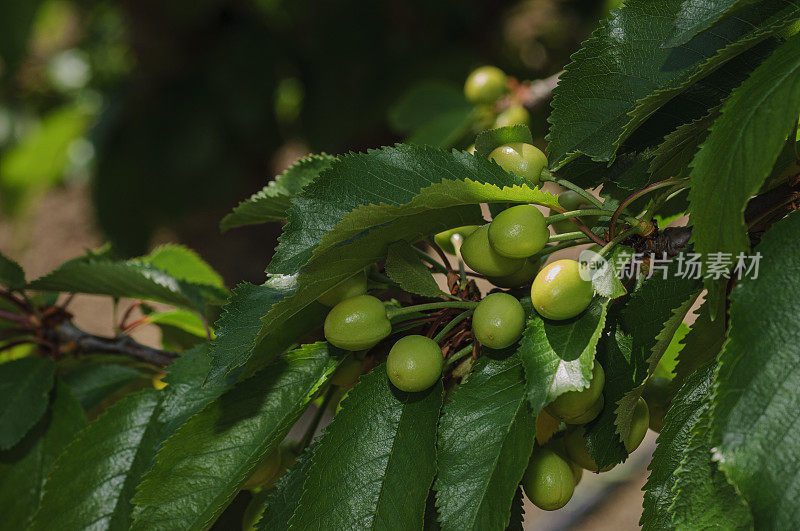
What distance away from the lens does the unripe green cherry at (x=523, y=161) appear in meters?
0.52

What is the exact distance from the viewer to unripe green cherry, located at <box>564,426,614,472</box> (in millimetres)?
546

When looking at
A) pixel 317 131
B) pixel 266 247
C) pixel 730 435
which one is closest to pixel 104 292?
pixel 730 435

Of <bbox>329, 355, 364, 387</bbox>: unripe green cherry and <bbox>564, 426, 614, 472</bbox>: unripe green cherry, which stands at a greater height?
<bbox>329, 355, 364, 387</bbox>: unripe green cherry

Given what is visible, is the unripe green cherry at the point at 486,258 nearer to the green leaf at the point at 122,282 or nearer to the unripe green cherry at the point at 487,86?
the green leaf at the point at 122,282

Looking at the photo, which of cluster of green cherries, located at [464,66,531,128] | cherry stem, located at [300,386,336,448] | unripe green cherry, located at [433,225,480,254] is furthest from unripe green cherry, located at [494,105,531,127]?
cherry stem, located at [300,386,336,448]

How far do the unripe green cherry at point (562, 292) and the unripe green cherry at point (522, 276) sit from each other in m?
0.06

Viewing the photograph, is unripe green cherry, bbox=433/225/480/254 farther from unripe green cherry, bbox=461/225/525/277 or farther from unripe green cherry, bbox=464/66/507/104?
unripe green cherry, bbox=464/66/507/104

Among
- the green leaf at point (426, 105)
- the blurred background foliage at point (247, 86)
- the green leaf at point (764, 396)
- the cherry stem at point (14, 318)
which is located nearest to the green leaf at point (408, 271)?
the green leaf at point (764, 396)

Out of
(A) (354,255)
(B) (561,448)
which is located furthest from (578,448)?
(A) (354,255)

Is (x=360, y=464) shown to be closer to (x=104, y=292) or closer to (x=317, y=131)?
(x=104, y=292)

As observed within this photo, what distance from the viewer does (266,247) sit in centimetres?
248

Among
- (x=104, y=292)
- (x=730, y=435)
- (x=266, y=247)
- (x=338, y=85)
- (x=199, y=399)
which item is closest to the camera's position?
(x=730, y=435)

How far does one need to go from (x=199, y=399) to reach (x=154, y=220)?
178 cm

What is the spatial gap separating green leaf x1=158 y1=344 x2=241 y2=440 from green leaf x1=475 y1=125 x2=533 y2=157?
26 cm
